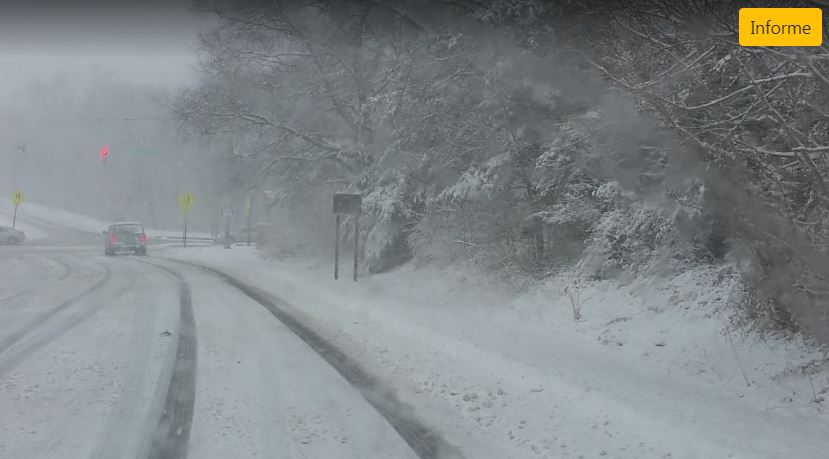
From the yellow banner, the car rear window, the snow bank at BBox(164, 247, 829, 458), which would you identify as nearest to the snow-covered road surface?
the snow bank at BBox(164, 247, 829, 458)

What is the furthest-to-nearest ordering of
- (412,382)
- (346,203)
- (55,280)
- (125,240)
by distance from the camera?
1. (125,240)
2. (55,280)
3. (346,203)
4. (412,382)

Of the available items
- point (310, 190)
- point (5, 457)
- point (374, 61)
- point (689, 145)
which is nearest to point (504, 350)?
point (689, 145)

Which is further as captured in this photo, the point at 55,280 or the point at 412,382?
the point at 55,280

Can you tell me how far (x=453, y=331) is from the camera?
32.0 ft

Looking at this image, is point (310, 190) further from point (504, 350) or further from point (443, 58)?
point (504, 350)

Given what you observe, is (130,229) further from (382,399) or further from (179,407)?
(382,399)

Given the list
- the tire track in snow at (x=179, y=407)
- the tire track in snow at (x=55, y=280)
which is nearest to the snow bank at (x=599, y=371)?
the tire track in snow at (x=179, y=407)

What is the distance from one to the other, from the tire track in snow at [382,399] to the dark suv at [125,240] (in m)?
21.8

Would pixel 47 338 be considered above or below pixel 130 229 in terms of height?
below

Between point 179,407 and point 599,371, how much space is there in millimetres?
4301

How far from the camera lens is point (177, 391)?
6.42 metres

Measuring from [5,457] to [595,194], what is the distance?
30.0 ft

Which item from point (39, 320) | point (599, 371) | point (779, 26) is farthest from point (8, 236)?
point (779, 26)

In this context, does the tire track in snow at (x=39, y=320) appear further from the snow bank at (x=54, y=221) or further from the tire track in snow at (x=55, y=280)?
the snow bank at (x=54, y=221)
